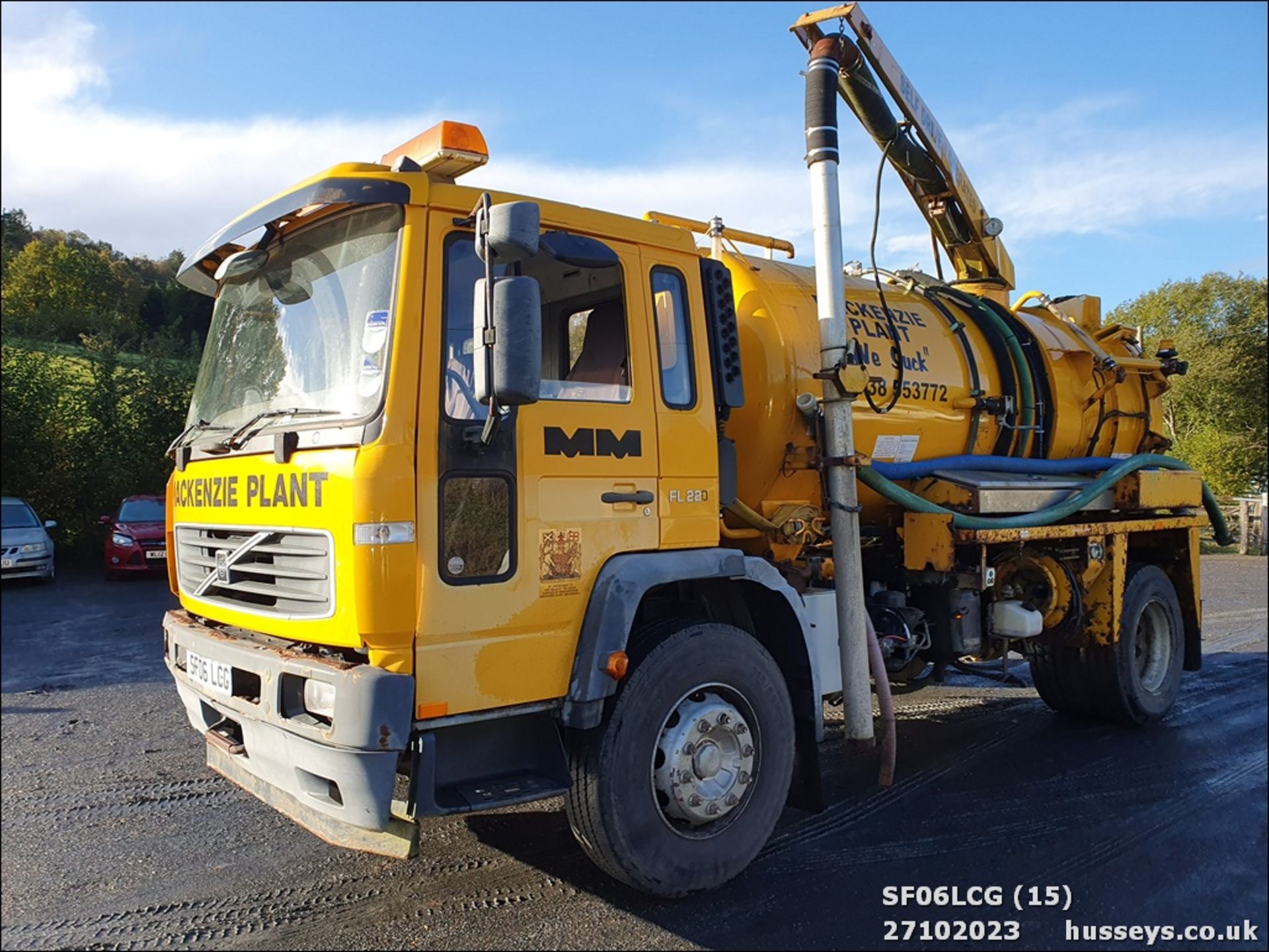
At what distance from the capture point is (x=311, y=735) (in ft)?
9.58

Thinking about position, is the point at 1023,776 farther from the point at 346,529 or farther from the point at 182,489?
the point at 182,489

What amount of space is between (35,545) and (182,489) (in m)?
10.7

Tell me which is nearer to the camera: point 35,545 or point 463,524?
point 463,524

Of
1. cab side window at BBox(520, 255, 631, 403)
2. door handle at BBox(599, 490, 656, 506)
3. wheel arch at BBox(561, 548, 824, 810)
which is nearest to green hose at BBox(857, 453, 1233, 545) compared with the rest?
wheel arch at BBox(561, 548, 824, 810)

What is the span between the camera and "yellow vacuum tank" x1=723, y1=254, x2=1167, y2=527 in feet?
14.7

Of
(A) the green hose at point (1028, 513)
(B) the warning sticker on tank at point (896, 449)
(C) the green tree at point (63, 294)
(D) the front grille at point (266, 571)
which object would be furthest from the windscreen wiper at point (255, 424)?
(C) the green tree at point (63, 294)

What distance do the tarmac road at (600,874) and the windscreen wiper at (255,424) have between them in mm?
949

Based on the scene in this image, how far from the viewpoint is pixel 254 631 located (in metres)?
3.41

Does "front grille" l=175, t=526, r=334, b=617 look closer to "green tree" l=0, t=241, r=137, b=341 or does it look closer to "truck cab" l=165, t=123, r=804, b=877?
"truck cab" l=165, t=123, r=804, b=877

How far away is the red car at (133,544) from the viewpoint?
13.1m

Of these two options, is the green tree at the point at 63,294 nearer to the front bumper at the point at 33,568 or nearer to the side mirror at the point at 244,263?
the front bumper at the point at 33,568

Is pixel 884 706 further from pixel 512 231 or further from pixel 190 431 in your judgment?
pixel 190 431

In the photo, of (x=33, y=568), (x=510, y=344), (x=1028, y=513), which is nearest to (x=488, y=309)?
(x=510, y=344)

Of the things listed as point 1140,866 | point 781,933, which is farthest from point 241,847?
point 1140,866
